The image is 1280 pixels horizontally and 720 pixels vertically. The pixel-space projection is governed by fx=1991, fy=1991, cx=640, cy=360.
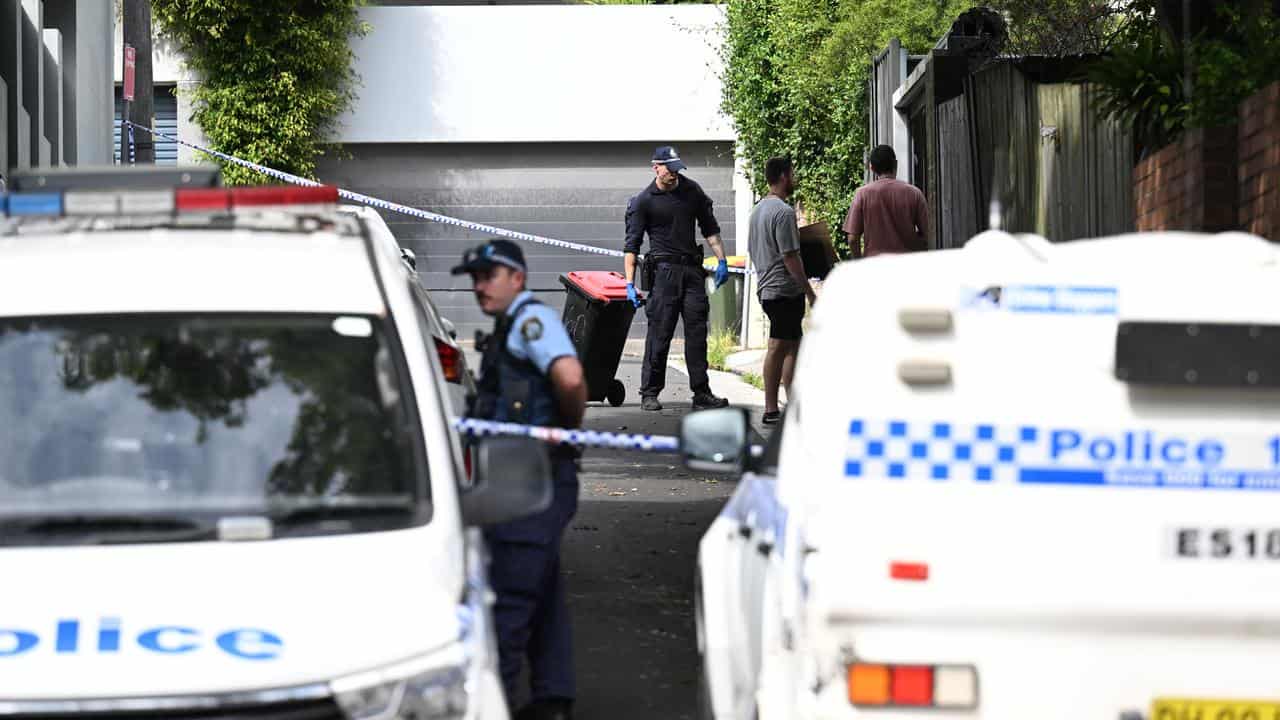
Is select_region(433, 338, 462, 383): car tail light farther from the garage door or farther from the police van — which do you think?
the garage door

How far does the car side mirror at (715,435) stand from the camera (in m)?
5.21

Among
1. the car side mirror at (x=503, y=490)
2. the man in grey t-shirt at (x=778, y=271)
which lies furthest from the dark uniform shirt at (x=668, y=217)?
the car side mirror at (x=503, y=490)

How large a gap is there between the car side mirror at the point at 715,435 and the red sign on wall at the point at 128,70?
48.7ft

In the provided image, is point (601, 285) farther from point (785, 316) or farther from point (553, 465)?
point (553, 465)

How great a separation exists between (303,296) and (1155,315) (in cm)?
217

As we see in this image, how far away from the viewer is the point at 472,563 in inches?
187

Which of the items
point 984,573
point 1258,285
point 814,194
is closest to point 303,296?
point 984,573

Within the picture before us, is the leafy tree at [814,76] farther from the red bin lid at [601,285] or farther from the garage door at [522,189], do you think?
the red bin lid at [601,285]

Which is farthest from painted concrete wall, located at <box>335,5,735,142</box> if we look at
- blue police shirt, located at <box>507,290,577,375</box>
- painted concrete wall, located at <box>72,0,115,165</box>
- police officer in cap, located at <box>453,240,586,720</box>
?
blue police shirt, located at <box>507,290,577,375</box>

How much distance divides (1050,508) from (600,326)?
36.1ft

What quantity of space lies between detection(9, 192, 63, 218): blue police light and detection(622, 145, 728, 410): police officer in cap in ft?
30.9

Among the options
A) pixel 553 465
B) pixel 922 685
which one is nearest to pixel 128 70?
pixel 553 465

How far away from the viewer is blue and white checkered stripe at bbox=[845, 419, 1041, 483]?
400 centimetres

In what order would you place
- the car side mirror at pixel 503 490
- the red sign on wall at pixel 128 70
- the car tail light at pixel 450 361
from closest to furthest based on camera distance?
the car side mirror at pixel 503 490
the car tail light at pixel 450 361
the red sign on wall at pixel 128 70
